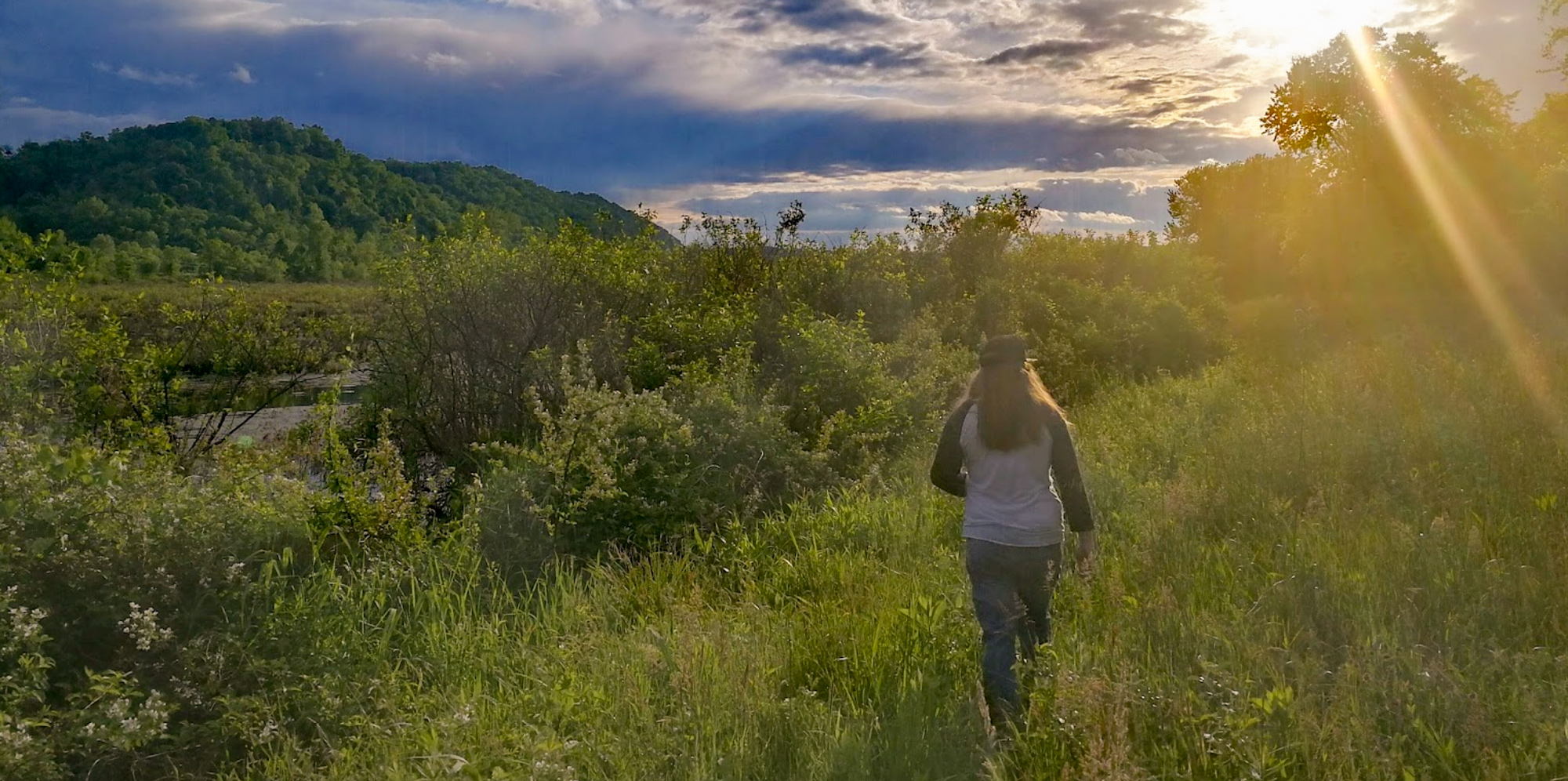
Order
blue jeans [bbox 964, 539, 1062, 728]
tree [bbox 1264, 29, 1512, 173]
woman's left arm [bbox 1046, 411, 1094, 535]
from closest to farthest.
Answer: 1. blue jeans [bbox 964, 539, 1062, 728]
2. woman's left arm [bbox 1046, 411, 1094, 535]
3. tree [bbox 1264, 29, 1512, 173]

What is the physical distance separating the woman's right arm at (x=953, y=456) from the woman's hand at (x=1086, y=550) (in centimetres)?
61

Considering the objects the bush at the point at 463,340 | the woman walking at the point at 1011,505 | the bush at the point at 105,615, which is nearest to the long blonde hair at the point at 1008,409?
the woman walking at the point at 1011,505

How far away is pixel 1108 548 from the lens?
6863 mm

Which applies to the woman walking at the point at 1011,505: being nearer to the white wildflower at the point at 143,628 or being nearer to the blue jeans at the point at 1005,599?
the blue jeans at the point at 1005,599

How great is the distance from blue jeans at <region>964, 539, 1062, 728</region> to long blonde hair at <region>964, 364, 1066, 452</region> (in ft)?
1.65

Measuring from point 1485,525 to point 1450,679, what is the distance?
2.70 m

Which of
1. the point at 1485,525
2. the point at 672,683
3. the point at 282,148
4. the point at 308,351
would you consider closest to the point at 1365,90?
the point at 1485,525

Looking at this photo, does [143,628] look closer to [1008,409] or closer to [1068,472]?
[1008,409]

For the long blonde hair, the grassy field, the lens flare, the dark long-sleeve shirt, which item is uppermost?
the lens flare

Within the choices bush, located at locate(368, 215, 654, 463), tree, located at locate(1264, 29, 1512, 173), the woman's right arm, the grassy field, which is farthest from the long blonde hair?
tree, located at locate(1264, 29, 1512, 173)

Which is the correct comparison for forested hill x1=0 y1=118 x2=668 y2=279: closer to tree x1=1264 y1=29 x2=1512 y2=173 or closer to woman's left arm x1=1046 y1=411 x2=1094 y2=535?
tree x1=1264 y1=29 x2=1512 y2=173

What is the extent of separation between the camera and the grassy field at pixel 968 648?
13.2ft

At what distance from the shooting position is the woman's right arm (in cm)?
481

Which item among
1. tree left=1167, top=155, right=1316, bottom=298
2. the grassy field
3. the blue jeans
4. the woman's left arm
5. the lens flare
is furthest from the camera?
tree left=1167, top=155, right=1316, bottom=298
